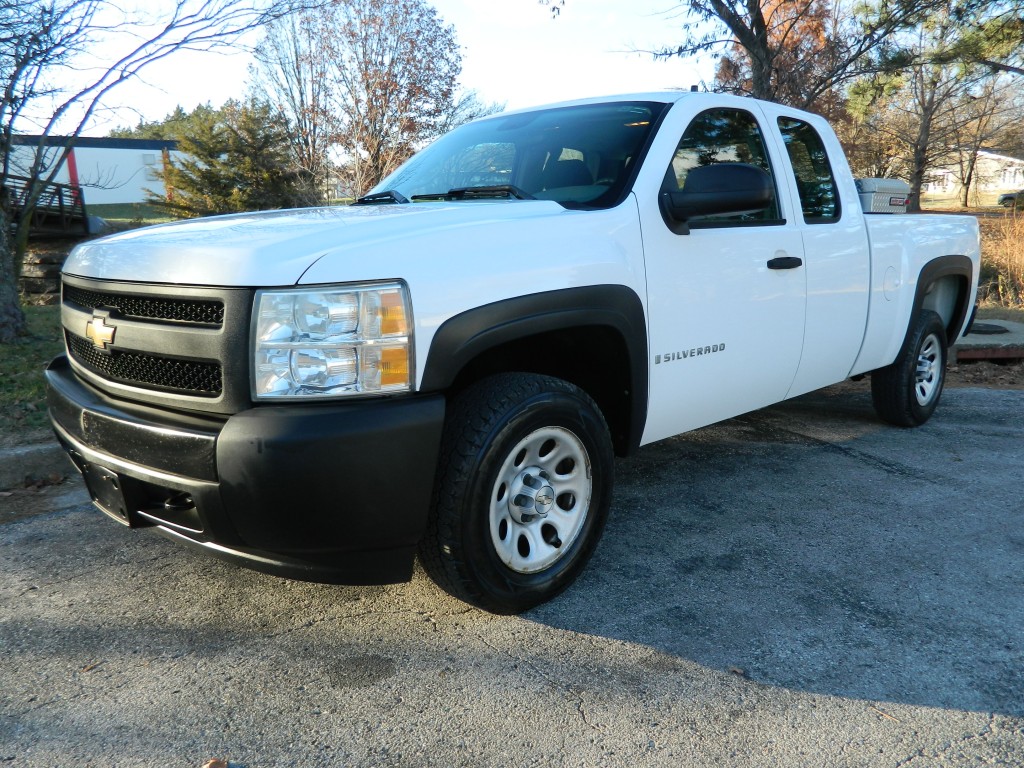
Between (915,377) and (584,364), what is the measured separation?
3.05m

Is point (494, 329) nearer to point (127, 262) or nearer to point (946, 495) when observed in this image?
point (127, 262)

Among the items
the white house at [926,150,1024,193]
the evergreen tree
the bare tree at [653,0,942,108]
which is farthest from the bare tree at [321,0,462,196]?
the white house at [926,150,1024,193]

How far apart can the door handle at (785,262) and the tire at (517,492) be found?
51.2 inches

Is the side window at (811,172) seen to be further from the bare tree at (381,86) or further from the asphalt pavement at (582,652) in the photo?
the bare tree at (381,86)

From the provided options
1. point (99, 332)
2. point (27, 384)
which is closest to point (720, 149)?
point (99, 332)

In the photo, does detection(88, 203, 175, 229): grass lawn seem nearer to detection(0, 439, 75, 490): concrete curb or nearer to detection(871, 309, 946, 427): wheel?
detection(0, 439, 75, 490): concrete curb

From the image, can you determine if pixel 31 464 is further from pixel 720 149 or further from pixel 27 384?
pixel 720 149

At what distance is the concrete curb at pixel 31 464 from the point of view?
4.27 metres

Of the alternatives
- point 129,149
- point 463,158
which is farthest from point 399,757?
point 129,149

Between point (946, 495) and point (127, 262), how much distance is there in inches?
151

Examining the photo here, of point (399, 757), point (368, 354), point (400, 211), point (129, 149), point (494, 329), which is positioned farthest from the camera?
point (129, 149)

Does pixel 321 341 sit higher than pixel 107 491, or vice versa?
pixel 321 341

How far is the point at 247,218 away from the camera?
3.17m

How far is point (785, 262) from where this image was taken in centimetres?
380
